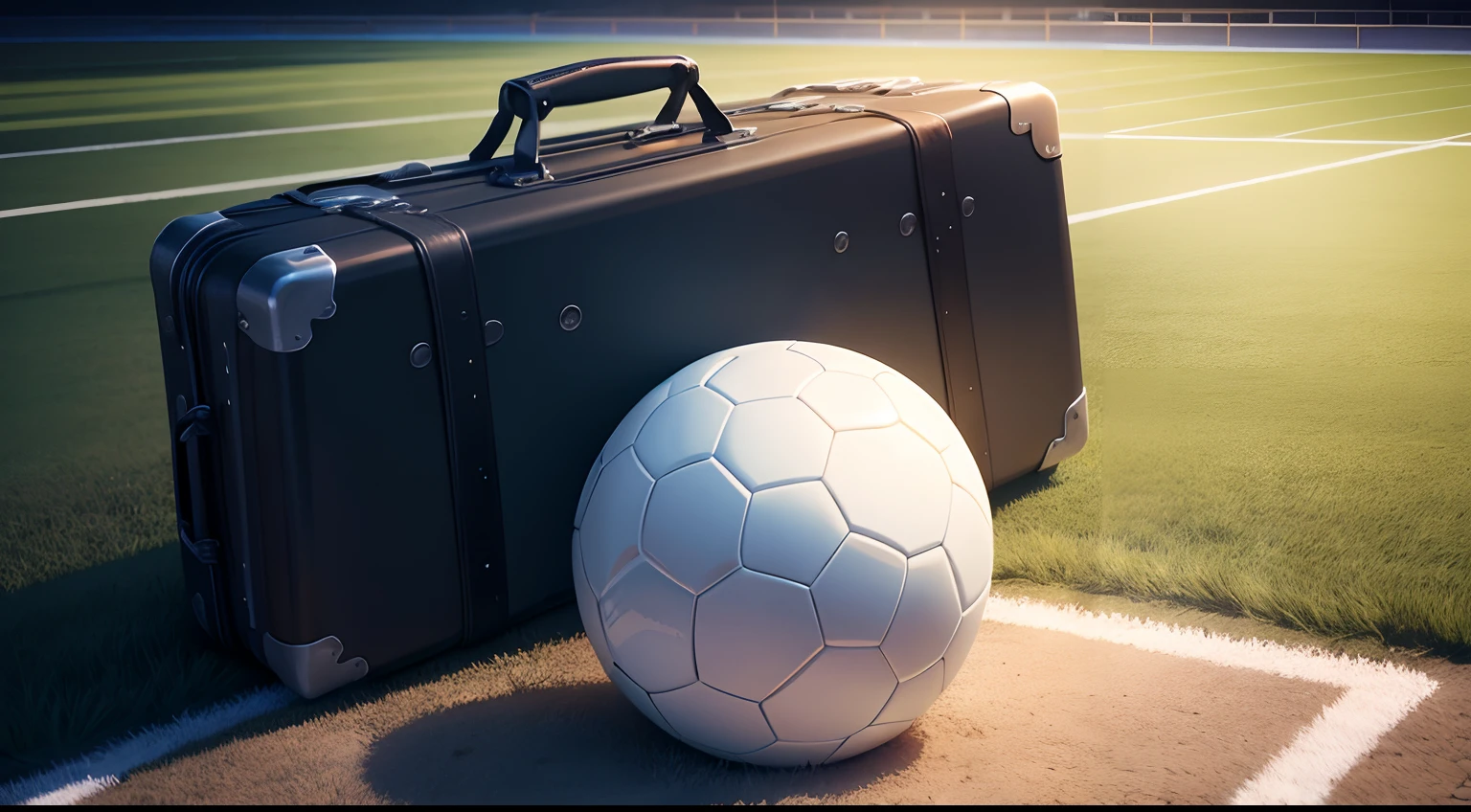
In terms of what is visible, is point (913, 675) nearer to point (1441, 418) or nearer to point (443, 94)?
point (1441, 418)

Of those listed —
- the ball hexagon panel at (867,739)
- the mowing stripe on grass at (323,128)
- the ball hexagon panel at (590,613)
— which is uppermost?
the mowing stripe on grass at (323,128)

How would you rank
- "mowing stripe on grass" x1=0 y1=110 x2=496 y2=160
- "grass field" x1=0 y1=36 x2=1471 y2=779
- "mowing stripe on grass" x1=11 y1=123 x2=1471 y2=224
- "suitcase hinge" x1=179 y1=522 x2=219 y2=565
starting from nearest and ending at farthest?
"suitcase hinge" x1=179 y1=522 x2=219 y2=565, "grass field" x1=0 y1=36 x2=1471 y2=779, "mowing stripe on grass" x1=11 y1=123 x2=1471 y2=224, "mowing stripe on grass" x1=0 y1=110 x2=496 y2=160

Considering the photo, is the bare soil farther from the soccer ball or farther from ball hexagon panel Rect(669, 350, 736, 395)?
ball hexagon panel Rect(669, 350, 736, 395)

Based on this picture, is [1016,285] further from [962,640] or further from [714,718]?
[714,718]

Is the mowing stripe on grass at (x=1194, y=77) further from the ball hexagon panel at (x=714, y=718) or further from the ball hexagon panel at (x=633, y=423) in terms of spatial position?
the ball hexagon panel at (x=714, y=718)

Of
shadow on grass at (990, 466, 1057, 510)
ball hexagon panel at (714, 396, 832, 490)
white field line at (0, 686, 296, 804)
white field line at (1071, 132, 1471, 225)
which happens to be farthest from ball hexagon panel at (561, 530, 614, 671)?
white field line at (1071, 132, 1471, 225)

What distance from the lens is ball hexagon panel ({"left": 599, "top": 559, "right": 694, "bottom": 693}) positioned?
184cm

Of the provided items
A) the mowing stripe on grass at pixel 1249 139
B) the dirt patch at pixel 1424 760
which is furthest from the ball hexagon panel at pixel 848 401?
the mowing stripe on grass at pixel 1249 139

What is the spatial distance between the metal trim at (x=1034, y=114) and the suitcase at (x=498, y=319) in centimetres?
3

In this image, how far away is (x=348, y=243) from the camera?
6.86 feet

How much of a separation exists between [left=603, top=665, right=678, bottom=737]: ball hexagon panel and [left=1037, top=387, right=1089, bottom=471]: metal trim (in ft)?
5.30

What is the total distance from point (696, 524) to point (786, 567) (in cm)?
17

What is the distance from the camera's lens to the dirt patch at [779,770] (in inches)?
76.7

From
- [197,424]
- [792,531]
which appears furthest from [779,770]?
→ [197,424]
